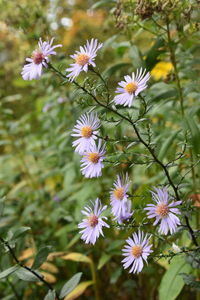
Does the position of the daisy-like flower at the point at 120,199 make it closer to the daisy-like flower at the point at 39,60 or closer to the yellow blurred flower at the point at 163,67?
the daisy-like flower at the point at 39,60

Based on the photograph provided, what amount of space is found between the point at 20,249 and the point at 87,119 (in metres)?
0.80

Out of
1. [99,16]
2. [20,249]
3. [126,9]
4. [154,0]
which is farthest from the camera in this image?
[99,16]

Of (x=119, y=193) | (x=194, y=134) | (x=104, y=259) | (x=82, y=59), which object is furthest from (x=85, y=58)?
(x=104, y=259)

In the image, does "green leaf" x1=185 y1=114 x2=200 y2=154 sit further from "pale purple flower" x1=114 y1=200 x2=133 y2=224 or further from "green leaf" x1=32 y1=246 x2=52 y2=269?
"green leaf" x1=32 y1=246 x2=52 y2=269

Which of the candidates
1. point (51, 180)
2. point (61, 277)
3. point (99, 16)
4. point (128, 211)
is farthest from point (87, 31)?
point (128, 211)

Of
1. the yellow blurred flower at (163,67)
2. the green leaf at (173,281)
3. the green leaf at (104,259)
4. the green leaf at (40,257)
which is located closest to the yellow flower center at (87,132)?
the green leaf at (40,257)

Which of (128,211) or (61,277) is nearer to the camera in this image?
(128,211)

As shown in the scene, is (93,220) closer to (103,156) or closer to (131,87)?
(103,156)

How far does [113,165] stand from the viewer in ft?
2.19

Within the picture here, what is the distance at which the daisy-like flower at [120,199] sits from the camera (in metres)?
0.66

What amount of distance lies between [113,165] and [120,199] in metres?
0.06

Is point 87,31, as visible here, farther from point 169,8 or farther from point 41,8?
point 169,8

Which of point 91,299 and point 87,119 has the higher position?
point 87,119

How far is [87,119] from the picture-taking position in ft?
2.24
